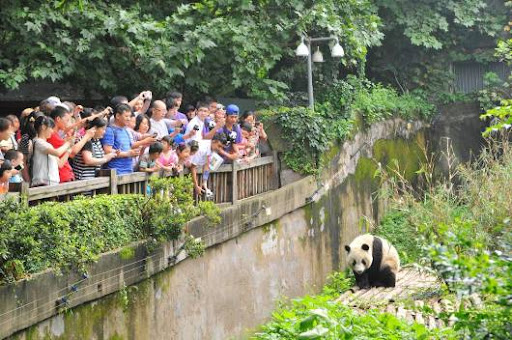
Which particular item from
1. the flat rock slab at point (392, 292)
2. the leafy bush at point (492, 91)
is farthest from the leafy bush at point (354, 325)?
the leafy bush at point (492, 91)

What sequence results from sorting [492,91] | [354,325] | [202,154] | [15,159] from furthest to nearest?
1. [492,91]
2. [202,154]
3. [354,325]
4. [15,159]

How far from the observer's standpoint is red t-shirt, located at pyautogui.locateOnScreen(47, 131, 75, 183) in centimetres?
1038

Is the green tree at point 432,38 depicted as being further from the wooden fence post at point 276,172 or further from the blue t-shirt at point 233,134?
the blue t-shirt at point 233,134

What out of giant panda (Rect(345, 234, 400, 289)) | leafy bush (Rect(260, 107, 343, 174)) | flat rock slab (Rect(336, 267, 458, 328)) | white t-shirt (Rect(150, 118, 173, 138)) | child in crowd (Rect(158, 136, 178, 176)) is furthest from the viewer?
leafy bush (Rect(260, 107, 343, 174))

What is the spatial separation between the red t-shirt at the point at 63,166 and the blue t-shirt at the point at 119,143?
80 centimetres

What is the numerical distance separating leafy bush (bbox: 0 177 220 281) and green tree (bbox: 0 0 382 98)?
3.74 metres

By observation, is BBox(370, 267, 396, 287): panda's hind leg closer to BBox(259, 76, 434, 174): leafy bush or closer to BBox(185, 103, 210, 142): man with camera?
BBox(259, 76, 434, 174): leafy bush

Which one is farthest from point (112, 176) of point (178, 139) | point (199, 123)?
point (199, 123)

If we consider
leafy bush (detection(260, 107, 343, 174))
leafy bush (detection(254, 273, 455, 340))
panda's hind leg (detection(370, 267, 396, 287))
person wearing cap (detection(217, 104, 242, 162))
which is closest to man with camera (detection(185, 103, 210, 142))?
person wearing cap (detection(217, 104, 242, 162))

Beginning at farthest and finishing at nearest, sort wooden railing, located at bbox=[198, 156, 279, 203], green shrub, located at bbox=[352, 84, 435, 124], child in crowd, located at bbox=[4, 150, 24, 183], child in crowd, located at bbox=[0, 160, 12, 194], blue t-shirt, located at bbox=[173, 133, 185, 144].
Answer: green shrub, located at bbox=[352, 84, 435, 124]
wooden railing, located at bbox=[198, 156, 279, 203]
blue t-shirt, located at bbox=[173, 133, 185, 144]
child in crowd, located at bbox=[4, 150, 24, 183]
child in crowd, located at bbox=[0, 160, 12, 194]

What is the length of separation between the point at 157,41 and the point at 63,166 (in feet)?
17.7

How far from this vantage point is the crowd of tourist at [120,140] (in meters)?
10.1

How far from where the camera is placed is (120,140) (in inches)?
452

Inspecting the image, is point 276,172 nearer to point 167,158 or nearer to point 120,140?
point 167,158
